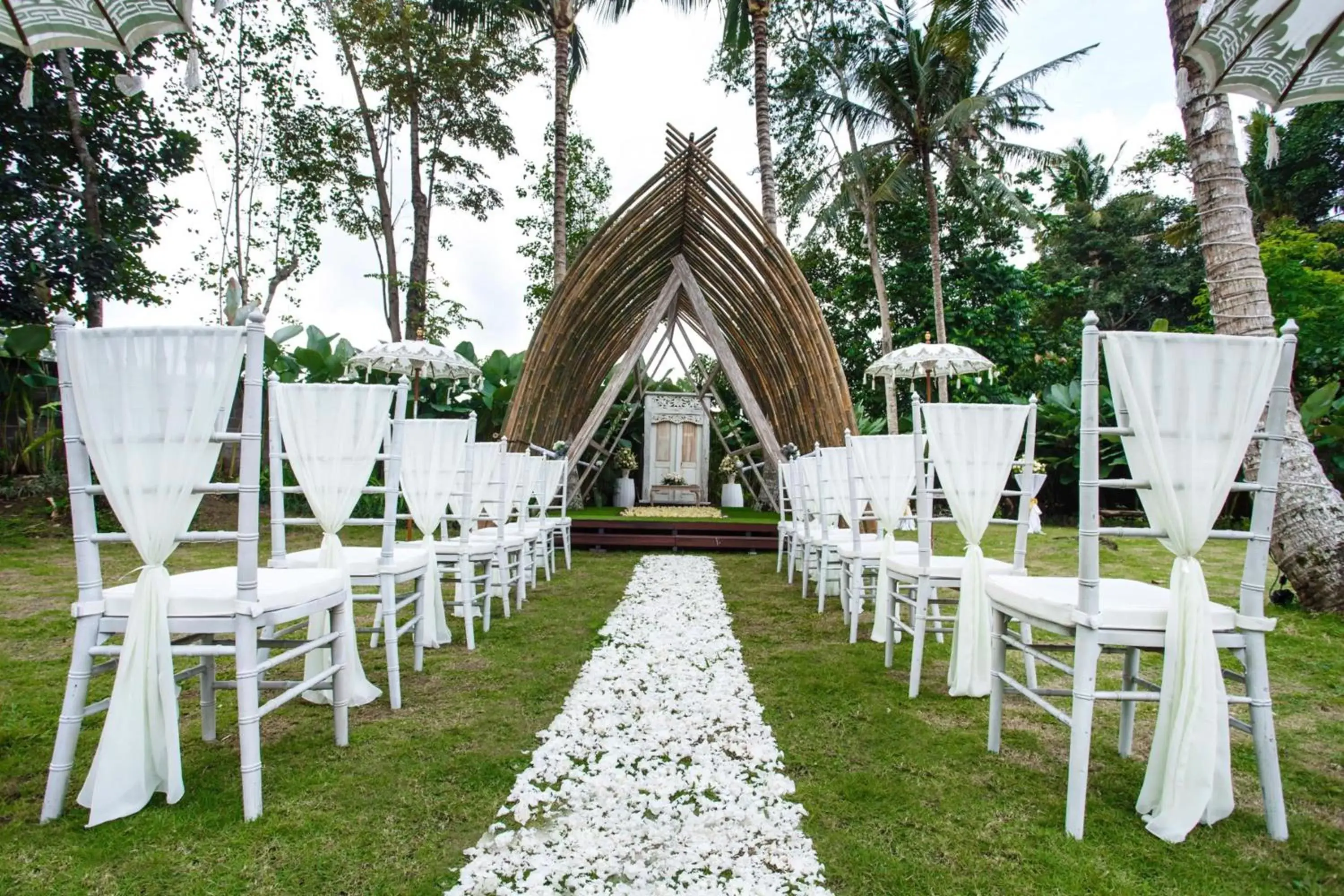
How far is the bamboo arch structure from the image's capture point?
7332 mm

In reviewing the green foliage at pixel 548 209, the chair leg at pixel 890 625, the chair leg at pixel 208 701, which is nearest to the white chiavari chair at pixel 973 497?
the chair leg at pixel 890 625

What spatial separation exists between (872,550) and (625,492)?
8.04 m

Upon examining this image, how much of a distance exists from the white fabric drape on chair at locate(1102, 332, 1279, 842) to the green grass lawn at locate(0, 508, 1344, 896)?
0.55ft

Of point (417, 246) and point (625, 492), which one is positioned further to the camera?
point (417, 246)

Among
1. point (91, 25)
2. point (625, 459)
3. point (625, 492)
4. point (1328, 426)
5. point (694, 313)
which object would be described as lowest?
point (625, 492)

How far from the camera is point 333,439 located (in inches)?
103

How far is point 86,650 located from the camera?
1.86m

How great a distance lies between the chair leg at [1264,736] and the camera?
1781 millimetres

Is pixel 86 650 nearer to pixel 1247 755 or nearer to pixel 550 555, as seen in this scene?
pixel 1247 755

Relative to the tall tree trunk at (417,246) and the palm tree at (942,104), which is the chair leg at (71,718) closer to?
the palm tree at (942,104)

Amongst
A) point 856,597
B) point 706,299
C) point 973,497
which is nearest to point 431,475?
point 856,597

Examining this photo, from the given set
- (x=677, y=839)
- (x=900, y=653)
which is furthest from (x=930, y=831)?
(x=900, y=653)

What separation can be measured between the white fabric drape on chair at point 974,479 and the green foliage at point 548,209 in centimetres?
1264

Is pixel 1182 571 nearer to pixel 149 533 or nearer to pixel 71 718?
pixel 149 533
